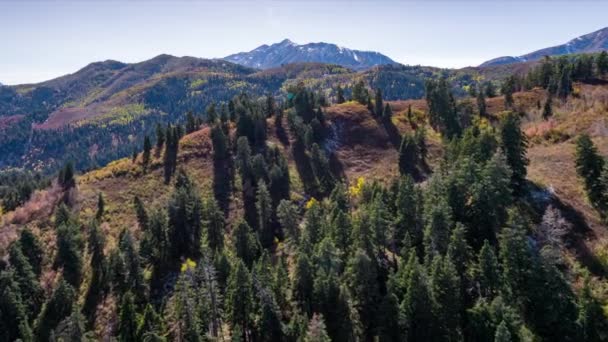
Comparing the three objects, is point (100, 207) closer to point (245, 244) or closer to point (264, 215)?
point (264, 215)

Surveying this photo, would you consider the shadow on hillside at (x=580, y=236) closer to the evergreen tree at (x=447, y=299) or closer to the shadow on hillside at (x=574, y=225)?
the shadow on hillside at (x=574, y=225)

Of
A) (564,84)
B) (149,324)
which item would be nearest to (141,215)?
(149,324)

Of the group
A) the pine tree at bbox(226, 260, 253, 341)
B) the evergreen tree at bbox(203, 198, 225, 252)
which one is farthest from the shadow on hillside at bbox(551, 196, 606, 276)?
the evergreen tree at bbox(203, 198, 225, 252)

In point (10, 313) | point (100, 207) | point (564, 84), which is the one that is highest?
point (564, 84)

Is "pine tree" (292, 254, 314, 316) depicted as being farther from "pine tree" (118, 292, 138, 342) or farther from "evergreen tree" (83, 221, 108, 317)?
"evergreen tree" (83, 221, 108, 317)

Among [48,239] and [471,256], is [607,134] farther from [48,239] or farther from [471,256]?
→ [48,239]

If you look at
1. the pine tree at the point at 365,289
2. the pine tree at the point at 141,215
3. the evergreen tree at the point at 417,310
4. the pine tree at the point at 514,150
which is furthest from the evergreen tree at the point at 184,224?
the pine tree at the point at 514,150
